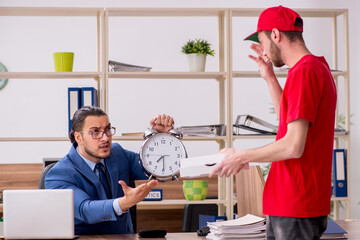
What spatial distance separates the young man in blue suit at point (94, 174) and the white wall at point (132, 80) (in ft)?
7.80

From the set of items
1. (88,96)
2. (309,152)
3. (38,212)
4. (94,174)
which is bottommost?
(38,212)

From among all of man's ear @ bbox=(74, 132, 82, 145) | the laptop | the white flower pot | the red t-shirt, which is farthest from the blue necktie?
the white flower pot

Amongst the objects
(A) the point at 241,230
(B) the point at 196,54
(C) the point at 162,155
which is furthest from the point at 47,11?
(A) the point at 241,230

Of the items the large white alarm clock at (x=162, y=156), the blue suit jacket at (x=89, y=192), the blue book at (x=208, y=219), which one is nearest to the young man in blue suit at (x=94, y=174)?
the blue suit jacket at (x=89, y=192)

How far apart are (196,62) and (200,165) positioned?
217 centimetres

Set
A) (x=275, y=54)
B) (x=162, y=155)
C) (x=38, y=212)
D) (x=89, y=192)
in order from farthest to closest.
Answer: (x=89, y=192) → (x=162, y=155) → (x=38, y=212) → (x=275, y=54)

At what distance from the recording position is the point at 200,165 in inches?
60.8

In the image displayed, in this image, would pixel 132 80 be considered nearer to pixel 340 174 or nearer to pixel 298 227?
pixel 340 174

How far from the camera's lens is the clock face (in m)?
2.03

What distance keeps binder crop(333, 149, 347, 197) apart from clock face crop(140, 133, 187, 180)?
1.98m

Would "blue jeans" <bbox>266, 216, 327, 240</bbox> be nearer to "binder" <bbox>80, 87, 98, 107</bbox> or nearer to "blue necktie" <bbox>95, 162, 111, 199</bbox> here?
"blue necktie" <bbox>95, 162, 111, 199</bbox>

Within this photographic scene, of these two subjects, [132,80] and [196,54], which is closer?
[196,54]

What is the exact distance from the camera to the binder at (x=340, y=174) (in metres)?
3.67

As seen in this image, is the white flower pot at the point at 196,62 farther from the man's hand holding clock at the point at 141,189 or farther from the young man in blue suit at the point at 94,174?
the man's hand holding clock at the point at 141,189
